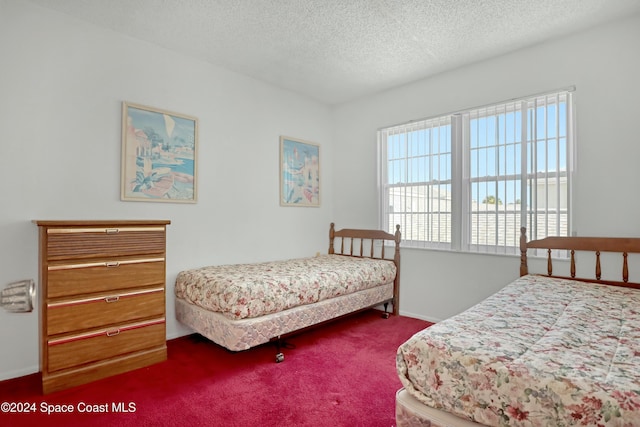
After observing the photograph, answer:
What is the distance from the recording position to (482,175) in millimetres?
3342

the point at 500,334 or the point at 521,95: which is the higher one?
the point at 521,95

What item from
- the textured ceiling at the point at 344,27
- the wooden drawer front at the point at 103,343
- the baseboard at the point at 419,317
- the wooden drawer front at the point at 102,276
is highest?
the textured ceiling at the point at 344,27

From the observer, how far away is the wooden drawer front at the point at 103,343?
2143 mm

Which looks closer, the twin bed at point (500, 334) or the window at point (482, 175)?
the twin bed at point (500, 334)

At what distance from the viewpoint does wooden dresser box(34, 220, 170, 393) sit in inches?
84.1

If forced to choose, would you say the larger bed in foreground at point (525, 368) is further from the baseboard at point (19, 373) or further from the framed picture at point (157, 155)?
the baseboard at point (19, 373)

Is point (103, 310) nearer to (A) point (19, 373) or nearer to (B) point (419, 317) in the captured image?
(A) point (19, 373)

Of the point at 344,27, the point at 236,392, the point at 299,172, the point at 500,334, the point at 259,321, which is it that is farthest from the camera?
the point at 299,172

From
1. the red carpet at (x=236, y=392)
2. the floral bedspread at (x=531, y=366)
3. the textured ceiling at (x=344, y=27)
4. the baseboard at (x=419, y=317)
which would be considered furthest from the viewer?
the baseboard at (x=419, y=317)

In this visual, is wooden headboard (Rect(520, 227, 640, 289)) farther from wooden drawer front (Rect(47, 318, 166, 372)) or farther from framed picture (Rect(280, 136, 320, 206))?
wooden drawer front (Rect(47, 318, 166, 372))

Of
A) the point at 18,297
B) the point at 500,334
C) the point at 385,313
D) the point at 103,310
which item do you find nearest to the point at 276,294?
the point at 103,310

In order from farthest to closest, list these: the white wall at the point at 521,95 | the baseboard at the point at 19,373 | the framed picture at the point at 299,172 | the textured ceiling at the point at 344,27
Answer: the framed picture at the point at 299,172 < the white wall at the point at 521,95 < the textured ceiling at the point at 344,27 < the baseboard at the point at 19,373

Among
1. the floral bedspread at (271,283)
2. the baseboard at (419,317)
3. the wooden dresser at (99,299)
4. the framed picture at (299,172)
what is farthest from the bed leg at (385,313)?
the wooden dresser at (99,299)

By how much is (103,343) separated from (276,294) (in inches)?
48.8
